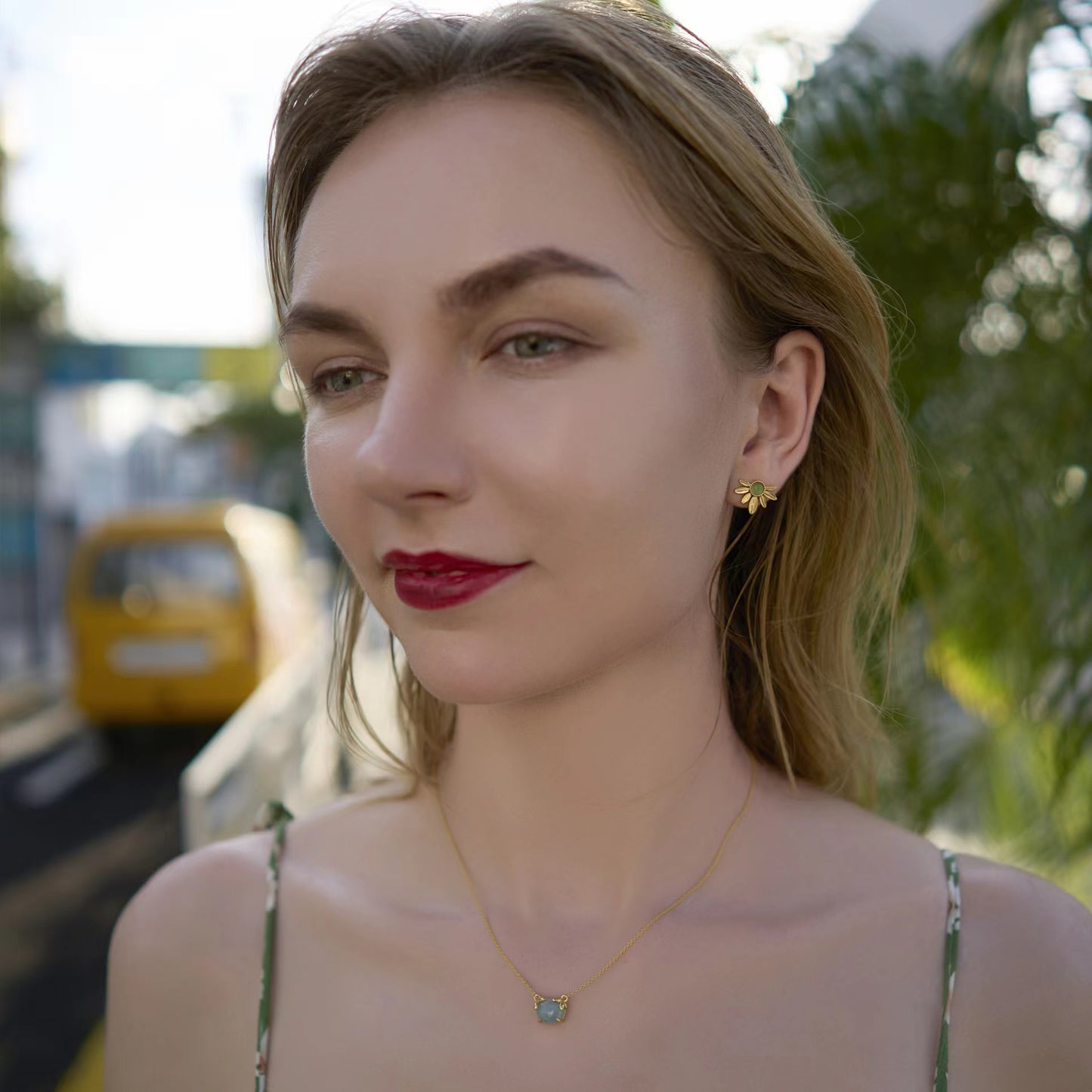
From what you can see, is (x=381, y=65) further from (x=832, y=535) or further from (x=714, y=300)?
(x=832, y=535)

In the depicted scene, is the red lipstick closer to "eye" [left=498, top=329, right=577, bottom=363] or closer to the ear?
"eye" [left=498, top=329, right=577, bottom=363]

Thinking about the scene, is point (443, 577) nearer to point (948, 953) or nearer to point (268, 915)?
point (268, 915)

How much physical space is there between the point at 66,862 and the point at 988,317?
4.71 meters

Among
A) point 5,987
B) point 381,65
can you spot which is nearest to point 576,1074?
point 381,65

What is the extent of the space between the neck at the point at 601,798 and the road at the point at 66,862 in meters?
2.75

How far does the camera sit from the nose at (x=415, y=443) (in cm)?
107

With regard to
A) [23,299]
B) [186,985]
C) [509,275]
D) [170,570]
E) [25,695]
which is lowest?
[25,695]

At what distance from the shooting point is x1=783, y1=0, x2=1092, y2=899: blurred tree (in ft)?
7.50

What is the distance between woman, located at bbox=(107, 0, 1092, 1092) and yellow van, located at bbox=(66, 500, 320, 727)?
617cm

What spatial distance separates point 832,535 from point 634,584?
45cm

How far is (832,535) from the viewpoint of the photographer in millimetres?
1492

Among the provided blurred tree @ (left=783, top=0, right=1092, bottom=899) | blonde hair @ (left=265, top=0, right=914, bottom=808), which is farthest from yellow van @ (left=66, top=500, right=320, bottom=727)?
blonde hair @ (left=265, top=0, right=914, bottom=808)

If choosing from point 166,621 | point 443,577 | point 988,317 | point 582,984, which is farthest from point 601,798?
point 166,621

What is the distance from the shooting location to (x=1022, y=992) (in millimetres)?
1268
